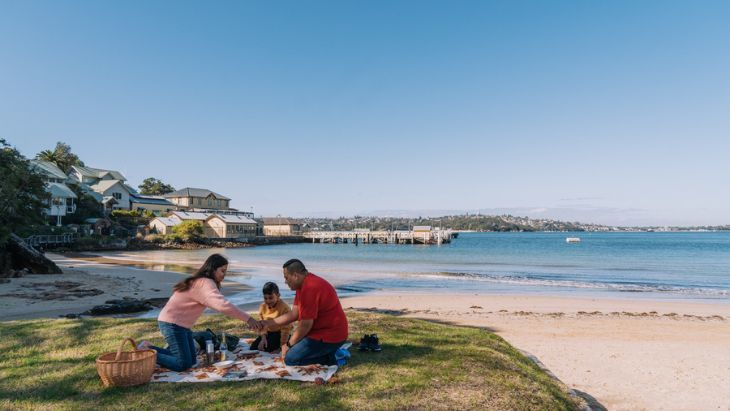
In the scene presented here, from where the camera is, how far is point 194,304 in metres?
5.86

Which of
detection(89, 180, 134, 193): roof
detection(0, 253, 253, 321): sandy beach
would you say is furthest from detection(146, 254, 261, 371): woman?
detection(89, 180, 134, 193): roof

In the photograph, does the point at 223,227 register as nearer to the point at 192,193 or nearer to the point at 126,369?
the point at 192,193

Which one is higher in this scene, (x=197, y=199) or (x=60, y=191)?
(x=197, y=199)

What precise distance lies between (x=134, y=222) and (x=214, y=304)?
7059 centimetres

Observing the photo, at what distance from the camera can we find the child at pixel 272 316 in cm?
675

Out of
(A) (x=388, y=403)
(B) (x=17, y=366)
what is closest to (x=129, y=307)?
(B) (x=17, y=366)

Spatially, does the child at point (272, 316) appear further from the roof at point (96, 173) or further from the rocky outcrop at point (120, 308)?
the roof at point (96, 173)

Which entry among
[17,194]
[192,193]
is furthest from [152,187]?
[17,194]

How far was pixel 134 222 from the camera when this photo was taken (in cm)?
6762

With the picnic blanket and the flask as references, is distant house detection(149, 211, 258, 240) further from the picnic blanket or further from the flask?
the picnic blanket

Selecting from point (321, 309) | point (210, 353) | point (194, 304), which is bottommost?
point (210, 353)

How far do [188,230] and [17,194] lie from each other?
4678 centimetres

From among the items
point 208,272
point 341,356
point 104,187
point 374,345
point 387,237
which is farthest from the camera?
point 387,237

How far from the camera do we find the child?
22.1 ft
